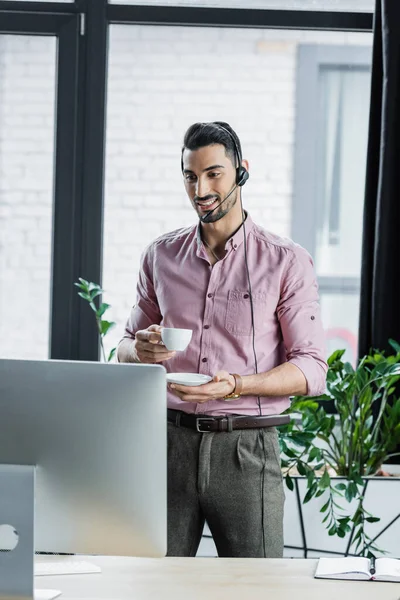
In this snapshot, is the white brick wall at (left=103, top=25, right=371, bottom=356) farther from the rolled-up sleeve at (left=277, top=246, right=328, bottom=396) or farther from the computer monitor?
the computer monitor

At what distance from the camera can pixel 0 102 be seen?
11.1 feet

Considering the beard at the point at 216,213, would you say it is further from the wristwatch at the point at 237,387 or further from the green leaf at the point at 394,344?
the green leaf at the point at 394,344

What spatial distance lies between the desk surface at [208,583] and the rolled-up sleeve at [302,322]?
58cm

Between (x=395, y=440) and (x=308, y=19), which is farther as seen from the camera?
(x=308, y=19)

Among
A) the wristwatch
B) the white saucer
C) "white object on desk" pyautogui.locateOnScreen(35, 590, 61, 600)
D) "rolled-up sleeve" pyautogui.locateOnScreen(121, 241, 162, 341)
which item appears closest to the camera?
"white object on desk" pyautogui.locateOnScreen(35, 590, 61, 600)

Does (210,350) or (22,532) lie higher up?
(210,350)

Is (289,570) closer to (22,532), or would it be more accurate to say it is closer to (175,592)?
(175,592)

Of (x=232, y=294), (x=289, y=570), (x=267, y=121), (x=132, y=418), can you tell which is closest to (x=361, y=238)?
(x=267, y=121)

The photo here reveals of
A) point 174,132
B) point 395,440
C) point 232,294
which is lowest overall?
point 395,440

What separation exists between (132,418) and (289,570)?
56cm

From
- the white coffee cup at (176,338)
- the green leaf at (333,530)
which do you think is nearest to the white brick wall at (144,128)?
the green leaf at (333,530)

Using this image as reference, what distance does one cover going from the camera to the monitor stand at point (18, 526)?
148cm

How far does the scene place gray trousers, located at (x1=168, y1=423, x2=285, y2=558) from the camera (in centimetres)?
219

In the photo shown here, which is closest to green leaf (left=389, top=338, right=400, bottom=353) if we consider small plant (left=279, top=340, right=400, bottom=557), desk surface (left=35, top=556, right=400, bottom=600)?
small plant (left=279, top=340, right=400, bottom=557)
